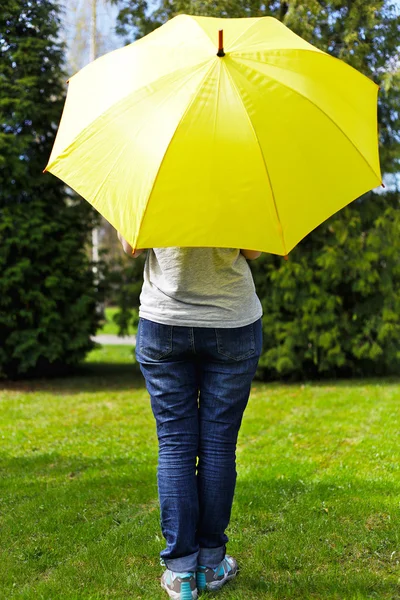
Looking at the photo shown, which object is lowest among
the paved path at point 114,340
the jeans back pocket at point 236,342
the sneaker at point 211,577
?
the paved path at point 114,340

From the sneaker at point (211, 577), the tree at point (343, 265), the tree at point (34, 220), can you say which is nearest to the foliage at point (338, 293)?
the tree at point (343, 265)

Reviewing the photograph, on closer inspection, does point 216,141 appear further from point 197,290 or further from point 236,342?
point 236,342

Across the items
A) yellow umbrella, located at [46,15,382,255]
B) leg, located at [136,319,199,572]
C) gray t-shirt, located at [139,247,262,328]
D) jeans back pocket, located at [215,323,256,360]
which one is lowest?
leg, located at [136,319,199,572]

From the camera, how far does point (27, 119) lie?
8125 mm

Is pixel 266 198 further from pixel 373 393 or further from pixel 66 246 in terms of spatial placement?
pixel 66 246

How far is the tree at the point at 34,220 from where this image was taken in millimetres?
7977

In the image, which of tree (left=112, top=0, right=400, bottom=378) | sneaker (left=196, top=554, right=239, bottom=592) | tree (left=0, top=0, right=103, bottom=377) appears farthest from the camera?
tree (left=0, top=0, right=103, bottom=377)

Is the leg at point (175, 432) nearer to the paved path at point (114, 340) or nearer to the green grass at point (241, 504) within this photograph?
the green grass at point (241, 504)

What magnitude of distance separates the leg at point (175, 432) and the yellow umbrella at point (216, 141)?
48cm

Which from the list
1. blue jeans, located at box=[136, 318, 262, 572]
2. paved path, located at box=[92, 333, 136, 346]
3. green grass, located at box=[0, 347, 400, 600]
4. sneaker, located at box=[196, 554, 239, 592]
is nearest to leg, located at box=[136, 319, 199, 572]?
blue jeans, located at box=[136, 318, 262, 572]

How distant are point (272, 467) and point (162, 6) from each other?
6161mm

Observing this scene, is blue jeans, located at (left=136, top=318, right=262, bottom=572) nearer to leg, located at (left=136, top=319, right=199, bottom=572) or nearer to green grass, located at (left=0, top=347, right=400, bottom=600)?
leg, located at (left=136, top=319, right=199, bottom=572)

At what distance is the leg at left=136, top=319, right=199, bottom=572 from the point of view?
253 centimetres

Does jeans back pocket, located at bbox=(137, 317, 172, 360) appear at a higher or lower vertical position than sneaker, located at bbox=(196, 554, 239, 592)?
higher
